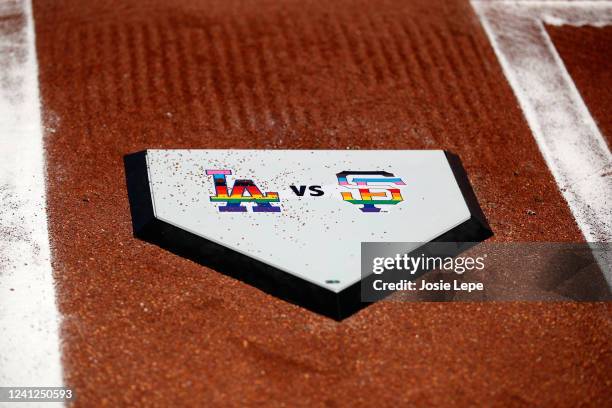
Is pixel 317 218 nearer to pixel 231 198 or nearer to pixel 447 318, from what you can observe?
pixel 231 198

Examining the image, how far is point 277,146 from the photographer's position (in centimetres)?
928

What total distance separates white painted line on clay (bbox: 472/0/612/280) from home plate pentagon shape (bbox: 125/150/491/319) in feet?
4.61

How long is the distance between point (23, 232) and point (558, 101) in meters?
7.35

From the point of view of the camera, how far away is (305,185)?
8.59 m

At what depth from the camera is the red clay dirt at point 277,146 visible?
266 inches

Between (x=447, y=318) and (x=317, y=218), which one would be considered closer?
(x=447, y=318)

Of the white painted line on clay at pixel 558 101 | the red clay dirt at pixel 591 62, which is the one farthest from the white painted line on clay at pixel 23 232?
the red clay dirt at pixel 591 62

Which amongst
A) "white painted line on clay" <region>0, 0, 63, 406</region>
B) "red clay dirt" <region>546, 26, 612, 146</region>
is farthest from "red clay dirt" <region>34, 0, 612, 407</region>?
"red clay dirt" <region>546, 26, 612, 146</region>

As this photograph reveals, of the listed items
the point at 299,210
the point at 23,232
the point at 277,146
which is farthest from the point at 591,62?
the point at 23,232

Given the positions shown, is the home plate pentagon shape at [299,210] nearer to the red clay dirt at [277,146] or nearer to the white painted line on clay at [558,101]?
the red clay dirt at [277,146]

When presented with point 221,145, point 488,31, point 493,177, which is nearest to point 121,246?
point 221,145

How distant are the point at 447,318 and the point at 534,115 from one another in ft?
13.5

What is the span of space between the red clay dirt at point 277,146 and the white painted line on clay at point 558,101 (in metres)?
0.23

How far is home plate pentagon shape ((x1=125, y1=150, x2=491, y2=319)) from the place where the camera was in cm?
755
